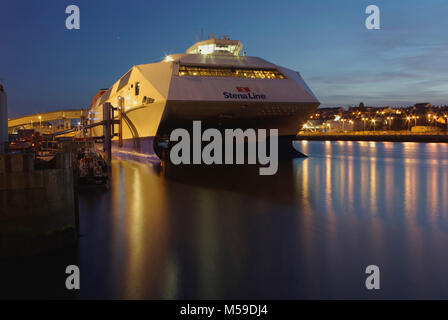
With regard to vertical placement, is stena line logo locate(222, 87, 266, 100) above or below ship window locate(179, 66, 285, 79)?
below

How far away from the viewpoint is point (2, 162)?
307 inches

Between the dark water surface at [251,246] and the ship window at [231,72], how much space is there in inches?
555

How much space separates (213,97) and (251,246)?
19.6 metres

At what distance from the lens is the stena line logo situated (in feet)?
91.5

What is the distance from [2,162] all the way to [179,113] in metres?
20.7

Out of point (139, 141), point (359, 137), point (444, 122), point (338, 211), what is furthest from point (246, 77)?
point (444, 122)

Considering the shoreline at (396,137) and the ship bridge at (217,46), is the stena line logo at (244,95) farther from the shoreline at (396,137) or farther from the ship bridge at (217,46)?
the shoreline at (396,137)

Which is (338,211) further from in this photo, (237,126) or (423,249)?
(237,126)

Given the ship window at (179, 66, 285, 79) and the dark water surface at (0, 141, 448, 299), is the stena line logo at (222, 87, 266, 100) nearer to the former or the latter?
the ship window at (179, 66, 285, 79)

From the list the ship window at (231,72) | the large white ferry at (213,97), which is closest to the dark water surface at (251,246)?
the large white ferry at (213,97)

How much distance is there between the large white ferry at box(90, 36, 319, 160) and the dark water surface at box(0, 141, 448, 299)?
11165 mm

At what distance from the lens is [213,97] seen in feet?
89.8

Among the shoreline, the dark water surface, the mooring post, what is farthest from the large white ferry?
the shoreline

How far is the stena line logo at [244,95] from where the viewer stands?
1098 inches
